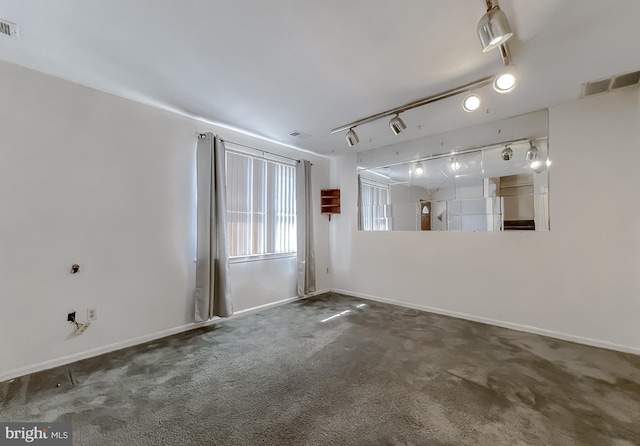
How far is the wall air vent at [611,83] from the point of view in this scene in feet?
8.11

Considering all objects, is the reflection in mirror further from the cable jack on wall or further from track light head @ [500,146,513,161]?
the cable jack on wall

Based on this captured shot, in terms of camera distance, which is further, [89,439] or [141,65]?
[141,65]

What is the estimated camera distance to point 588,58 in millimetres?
2176

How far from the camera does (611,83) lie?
8.46 feet

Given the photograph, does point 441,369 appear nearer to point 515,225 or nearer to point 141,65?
point 515,225

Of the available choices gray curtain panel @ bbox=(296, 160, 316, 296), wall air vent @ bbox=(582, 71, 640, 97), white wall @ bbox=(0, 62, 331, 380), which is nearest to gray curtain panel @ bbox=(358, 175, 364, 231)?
gray curtain panel @ bbox=(296, 160, 316, 296)

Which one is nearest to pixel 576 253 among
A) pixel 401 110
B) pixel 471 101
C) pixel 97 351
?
pixel 471 101

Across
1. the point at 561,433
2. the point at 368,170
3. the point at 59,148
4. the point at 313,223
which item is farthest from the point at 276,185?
the point at 561,433

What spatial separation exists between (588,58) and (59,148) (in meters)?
4.79

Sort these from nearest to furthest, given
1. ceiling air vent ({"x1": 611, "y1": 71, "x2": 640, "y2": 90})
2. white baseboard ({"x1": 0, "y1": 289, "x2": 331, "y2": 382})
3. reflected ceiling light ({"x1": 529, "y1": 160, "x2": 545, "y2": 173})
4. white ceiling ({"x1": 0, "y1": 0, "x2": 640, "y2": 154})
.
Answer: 1. white ceiling ({"x1": 0, "y1": 0, "x2": 640, "y2": 154})
2. white baseboard ({"x1": 0, "y1": 289, "x2": 331, "y2": 382})
3. ceiling air vent ({"x1": 611, "y1": 71, "x2": 640, "y2": 90})
4. reflected ceiling light ({"x1": 529, "y1": 160, "x2": 545, "y2": 173})

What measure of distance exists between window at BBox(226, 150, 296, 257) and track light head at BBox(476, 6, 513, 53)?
3187mm

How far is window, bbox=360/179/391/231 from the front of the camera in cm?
456

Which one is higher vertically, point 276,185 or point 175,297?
point 276,185

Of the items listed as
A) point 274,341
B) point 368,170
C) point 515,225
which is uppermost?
point 368,170
